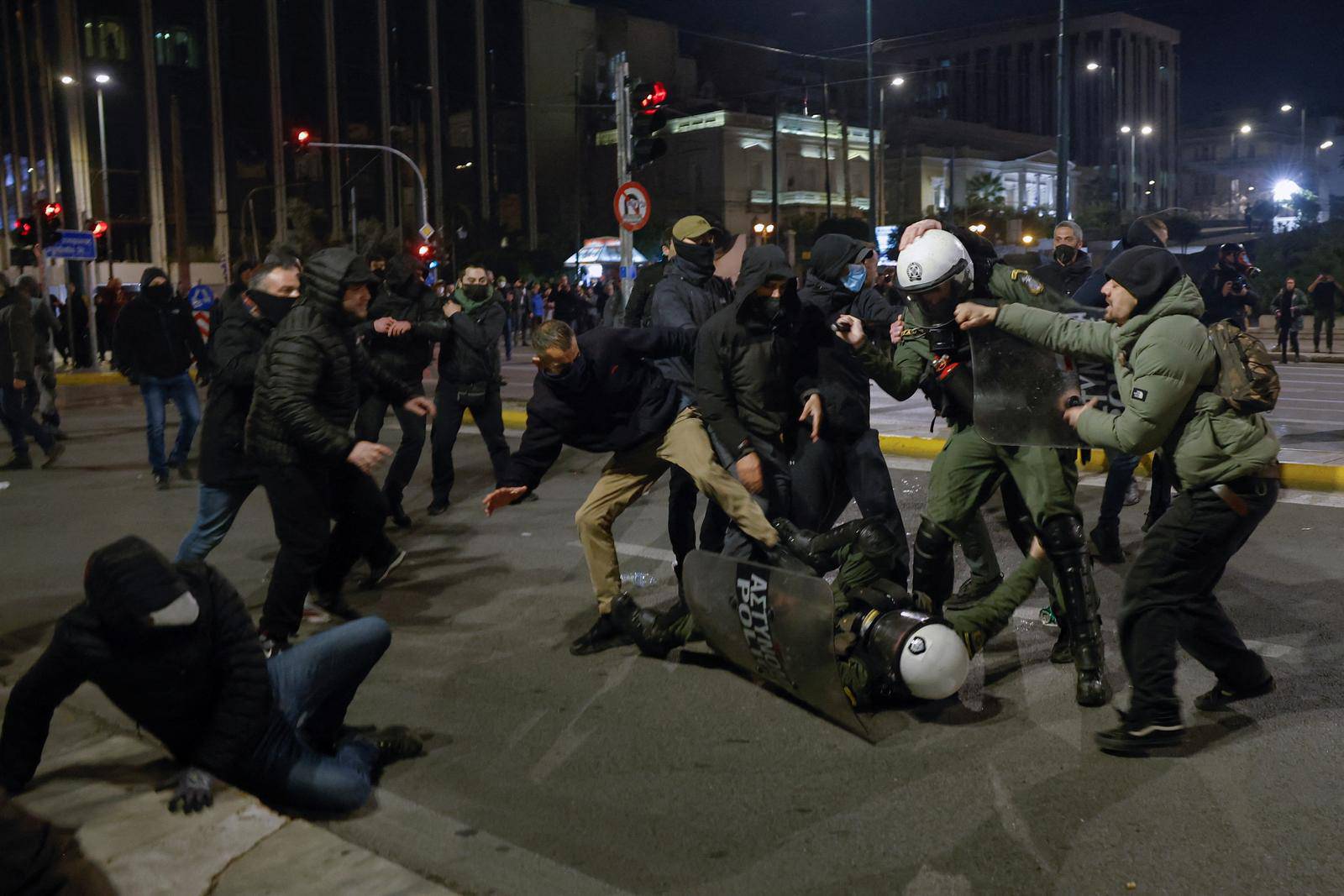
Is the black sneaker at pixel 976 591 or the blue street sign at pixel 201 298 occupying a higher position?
the blue street sign at pixel 201 298

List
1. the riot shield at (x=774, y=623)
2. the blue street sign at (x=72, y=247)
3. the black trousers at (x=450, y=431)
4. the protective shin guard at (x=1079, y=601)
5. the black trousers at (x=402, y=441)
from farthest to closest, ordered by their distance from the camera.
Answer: the blue street sign at (x=72, y=247)
the black trousers at (x=450, y=431)
the black trousers at (x=402, y=441)
the protective shin guard at (x=1079, y=601)
the riot shield at (x=774, y=623)

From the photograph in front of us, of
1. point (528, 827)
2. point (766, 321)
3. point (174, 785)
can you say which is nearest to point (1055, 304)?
point (766, 321)

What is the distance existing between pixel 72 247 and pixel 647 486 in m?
23.4

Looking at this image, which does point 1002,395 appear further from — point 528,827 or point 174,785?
point 174,785

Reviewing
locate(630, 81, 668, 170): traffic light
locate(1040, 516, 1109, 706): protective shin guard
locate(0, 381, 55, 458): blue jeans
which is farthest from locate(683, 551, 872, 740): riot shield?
locate(630, 81, 668, 170): traffic light

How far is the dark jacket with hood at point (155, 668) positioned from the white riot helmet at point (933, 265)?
2.69 metres

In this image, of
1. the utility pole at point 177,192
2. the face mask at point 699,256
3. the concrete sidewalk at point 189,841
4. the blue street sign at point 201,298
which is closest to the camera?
the concrete sidewalk at point 189,841

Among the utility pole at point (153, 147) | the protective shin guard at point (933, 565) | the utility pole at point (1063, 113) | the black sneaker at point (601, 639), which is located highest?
the utility pole at point (153, 147)

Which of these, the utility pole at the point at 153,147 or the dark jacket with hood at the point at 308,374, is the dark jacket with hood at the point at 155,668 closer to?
the dark jacket with hood at the point at 308,374

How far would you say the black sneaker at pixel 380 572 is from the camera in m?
6.39

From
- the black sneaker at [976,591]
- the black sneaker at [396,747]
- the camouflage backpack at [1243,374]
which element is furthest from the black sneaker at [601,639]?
the camouflage backpack at [1243,374]

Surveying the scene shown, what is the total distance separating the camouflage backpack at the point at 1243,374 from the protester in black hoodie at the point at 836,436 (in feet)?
5.47

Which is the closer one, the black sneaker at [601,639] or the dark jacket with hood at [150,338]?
the black sneaker at [601,639]

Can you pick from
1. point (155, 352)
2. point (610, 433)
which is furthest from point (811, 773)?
point (155, 352)
